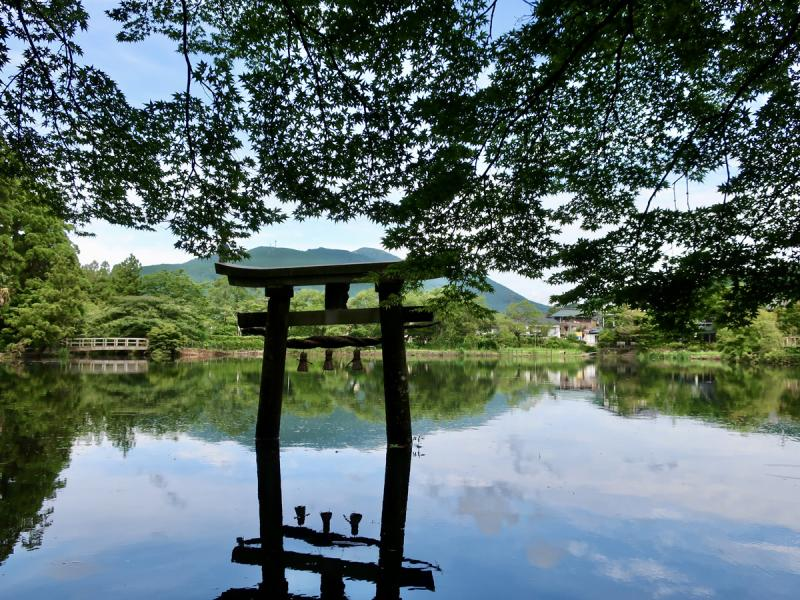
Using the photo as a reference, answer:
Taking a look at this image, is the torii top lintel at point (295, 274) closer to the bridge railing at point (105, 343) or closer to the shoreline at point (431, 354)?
the shoreline at point (431, 354)

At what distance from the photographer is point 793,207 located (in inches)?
190

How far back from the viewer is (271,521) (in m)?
4.88

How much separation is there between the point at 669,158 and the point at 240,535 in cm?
628

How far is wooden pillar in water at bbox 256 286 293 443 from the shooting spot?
8258 mm

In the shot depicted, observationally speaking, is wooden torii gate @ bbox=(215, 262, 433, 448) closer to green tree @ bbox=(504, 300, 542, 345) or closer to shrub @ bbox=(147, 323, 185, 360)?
shrub @ bbox=(147, 323, 185, 360)

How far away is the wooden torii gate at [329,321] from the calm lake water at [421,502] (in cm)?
65

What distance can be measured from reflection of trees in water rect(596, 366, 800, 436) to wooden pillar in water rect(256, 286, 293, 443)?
29.2 feet

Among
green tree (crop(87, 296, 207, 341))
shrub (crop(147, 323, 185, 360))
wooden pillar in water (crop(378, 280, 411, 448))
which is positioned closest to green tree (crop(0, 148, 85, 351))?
green tree (crop(87, 296, 207, 341))

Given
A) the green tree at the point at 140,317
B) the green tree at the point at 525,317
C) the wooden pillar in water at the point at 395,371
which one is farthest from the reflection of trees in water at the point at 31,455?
the green tree at the point at 525,317

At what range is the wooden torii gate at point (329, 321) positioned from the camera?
771cm

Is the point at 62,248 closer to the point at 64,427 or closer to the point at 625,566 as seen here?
the point at 64,427

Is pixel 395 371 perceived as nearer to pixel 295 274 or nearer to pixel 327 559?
pixel 295 274

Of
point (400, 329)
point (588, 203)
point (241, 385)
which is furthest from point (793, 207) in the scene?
point (241, 385)

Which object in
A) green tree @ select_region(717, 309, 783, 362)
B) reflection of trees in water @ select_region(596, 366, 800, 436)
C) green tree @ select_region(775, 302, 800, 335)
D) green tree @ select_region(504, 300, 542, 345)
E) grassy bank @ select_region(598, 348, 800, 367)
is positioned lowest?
reflection of trees in water @ select_region(596, 366, 800, 436)
